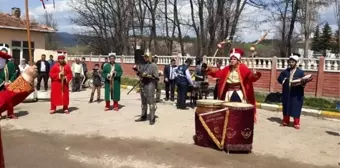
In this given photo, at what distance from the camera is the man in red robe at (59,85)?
36.9ft

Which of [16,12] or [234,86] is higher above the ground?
[16,12]

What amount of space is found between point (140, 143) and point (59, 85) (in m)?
4.67

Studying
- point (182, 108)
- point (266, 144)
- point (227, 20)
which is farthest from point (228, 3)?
point (266, 144)

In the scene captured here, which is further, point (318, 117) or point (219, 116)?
point (318, 117)

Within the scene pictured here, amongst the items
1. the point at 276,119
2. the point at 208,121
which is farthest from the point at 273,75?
the point at 208,121

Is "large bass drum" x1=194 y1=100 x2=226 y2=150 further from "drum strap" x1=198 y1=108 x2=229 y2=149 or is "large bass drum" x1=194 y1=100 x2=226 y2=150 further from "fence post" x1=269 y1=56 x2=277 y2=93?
"fence post" x1=269 y1=56 x2=277 y2=93

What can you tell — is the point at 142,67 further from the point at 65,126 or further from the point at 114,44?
the point at 114,44

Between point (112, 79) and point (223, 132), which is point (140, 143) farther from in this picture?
point (112, 79)

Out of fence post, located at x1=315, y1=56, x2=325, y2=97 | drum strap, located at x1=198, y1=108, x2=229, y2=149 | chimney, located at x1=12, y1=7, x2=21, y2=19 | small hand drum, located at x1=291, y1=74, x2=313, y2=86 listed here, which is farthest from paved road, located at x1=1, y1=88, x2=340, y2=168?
chimney, located at x1=12, y1=7, x2=21, y2=19

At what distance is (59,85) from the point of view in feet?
37.2

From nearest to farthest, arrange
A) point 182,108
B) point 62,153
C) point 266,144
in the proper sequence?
1. point 62,153
2. point 266,144
3. point 182,108

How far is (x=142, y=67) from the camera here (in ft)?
32.0

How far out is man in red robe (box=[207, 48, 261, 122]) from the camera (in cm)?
801

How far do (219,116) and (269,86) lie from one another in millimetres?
10117
